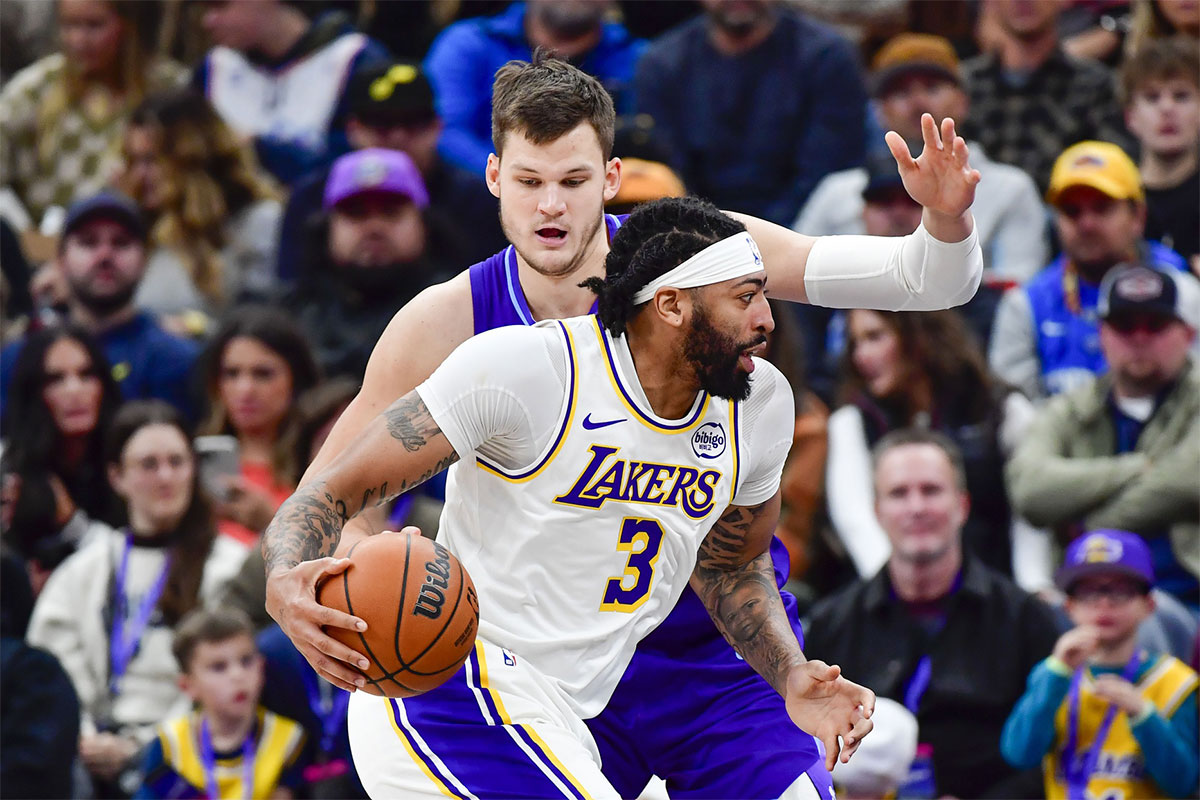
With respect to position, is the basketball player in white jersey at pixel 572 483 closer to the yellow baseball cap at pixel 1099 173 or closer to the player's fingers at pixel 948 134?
the player's fingers at pixel 948 134

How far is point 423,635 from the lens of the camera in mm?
4141

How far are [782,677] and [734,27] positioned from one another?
224 inches

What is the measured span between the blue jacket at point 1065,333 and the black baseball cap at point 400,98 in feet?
10.6

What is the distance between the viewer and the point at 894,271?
5004 millimetres

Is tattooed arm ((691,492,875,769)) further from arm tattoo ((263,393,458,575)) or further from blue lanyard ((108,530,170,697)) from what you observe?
blue lanyard ((108,530,170,697))

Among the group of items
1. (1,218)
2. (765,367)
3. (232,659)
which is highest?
(1,218)

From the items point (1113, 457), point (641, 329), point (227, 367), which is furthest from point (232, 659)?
point (1113, 457)

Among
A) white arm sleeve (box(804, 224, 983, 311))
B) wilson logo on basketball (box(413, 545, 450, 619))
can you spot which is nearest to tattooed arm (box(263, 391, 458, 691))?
wilson logo on basketball (box(413, 545, 450, 619))

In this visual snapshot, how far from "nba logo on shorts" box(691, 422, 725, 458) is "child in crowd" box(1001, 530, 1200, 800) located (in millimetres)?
2622

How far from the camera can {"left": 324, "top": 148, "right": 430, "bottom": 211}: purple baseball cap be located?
9055 millimetres

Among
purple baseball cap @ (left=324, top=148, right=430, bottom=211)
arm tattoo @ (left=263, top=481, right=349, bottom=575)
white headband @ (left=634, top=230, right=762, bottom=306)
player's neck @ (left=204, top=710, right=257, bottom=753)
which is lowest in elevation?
player's neck @ (left=204, top=710, right=257, bottom=753)

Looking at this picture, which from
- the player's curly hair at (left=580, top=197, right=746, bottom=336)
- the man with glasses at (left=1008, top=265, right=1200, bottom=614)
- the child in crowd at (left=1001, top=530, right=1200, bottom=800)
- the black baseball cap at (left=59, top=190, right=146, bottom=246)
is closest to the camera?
the player's curly hair at (left=580, top=197, right=746, bottom=336)

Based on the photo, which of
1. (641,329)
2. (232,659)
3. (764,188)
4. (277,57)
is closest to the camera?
(641,329)

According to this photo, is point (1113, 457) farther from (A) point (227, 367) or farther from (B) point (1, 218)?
(B) point (1, 218)
